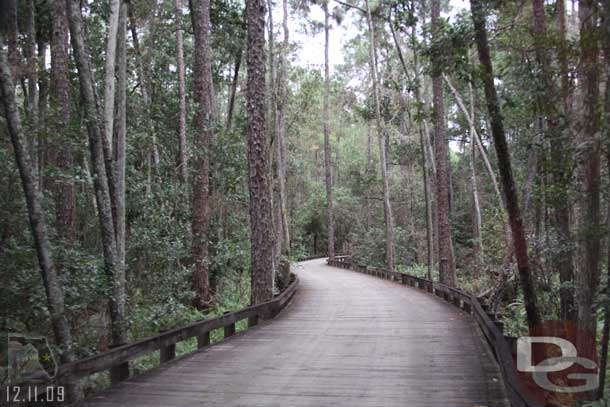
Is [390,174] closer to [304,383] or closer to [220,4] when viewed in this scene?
[220,4]

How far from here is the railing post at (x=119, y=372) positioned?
22.1 feet

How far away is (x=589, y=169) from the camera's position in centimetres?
599

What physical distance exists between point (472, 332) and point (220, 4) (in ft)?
51.2

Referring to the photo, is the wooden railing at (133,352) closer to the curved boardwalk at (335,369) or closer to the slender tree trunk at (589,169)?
the curved boardwalk at (335,369)

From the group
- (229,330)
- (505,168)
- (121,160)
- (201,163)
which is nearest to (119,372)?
(229,330)

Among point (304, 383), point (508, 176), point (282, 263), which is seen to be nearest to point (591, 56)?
point (508, 176)

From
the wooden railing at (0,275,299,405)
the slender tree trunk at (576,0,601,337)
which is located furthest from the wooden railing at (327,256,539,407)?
the wooden railing at (0,275,299,405)

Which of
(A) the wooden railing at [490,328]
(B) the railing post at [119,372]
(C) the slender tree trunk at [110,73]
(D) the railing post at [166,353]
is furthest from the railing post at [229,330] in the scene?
(A) the wooden railing at [490,328]

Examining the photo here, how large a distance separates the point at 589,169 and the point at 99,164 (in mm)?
7533

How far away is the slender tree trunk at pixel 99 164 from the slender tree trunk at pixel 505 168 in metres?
6.33

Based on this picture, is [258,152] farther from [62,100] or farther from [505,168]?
[505,168]

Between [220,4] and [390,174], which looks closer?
[220,4]

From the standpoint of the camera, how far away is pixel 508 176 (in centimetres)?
684

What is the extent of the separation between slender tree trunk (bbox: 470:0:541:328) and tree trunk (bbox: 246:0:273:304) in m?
7.36
